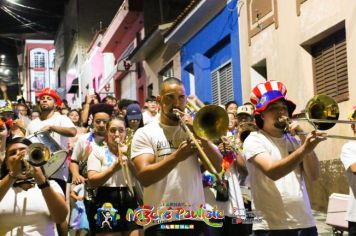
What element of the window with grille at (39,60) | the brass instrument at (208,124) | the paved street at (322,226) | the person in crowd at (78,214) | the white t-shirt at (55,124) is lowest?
the paved street at (322,226)

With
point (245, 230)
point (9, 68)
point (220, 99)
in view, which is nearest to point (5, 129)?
point (245, 230)

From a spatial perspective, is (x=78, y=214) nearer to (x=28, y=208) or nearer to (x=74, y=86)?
(x=28, y=208)

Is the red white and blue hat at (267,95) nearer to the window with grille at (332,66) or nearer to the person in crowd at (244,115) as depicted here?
the person in crowd at (244,115)

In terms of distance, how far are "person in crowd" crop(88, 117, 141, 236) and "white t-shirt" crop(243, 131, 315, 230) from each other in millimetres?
1818

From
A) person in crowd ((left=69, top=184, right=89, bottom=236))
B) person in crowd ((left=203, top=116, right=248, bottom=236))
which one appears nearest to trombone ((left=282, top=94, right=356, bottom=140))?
A: person in crowd ((left=203, top=116, right=248, bottom=236))

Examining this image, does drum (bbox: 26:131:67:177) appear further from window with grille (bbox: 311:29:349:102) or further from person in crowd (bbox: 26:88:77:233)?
window with grille (bbox: 311:29:349:102)

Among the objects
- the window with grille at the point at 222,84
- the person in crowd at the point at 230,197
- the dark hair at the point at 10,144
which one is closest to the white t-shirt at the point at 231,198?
the person in crowd at the point at 230,197

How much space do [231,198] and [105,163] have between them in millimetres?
1335

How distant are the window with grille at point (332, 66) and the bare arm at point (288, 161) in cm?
542

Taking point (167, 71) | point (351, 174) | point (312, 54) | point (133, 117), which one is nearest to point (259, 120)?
point (351, 174)

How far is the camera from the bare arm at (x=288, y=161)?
12.2 feet

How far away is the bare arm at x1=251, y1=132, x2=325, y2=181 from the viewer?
12.2ft

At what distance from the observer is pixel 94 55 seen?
30.4 m

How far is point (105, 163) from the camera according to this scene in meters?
5.88
